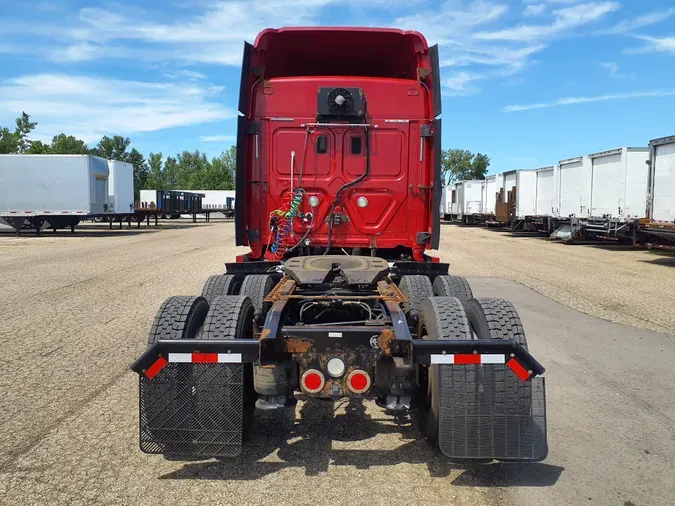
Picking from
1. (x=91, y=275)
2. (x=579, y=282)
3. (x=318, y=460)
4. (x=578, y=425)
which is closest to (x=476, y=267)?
(x=579, y=282)

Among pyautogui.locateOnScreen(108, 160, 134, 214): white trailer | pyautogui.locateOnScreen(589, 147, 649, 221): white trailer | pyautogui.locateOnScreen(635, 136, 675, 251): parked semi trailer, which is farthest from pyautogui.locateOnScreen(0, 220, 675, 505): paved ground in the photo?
pyautogui.locateOnScreen(108, 160, 134, 214): white trailer

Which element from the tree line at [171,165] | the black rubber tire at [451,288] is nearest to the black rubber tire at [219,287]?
the black rubber tire at [451,288]

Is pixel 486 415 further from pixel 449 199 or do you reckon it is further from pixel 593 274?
pixel 449 199

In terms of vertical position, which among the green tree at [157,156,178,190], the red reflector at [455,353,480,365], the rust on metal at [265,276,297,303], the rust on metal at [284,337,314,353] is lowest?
the red reflector at [455,353,480,365]

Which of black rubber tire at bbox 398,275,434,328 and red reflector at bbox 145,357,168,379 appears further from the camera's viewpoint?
black rubber tire at bbox 398,275,434,328

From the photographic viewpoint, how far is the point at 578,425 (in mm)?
4301

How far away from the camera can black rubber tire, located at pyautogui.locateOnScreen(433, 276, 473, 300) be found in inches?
208

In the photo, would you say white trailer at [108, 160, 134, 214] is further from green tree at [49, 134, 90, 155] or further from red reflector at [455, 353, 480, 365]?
green tree at [49, 134, 90, 155]

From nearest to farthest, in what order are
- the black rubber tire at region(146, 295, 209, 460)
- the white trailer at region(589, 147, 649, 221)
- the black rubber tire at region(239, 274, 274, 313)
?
1. the black rubber tire at region(146, 295, 209, 460)
2. the black rubber tire at region(239, 274, 274, 313)
3. the white trailer at region(589, 147, 649, 221)

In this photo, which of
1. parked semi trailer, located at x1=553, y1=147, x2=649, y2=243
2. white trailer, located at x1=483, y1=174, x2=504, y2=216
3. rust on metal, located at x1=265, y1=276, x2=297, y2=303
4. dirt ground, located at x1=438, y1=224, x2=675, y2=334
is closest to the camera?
rust on metal, located at x1=265, y1=276, x2=297, y2=303

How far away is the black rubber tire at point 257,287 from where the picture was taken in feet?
17.0

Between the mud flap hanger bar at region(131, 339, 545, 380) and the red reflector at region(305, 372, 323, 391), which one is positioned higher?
the mud flap hanger bar at region(131, 339, 545, 380)

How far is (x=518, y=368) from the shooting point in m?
3.14

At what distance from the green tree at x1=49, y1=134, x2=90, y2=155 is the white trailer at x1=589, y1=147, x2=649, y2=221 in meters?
82.6
